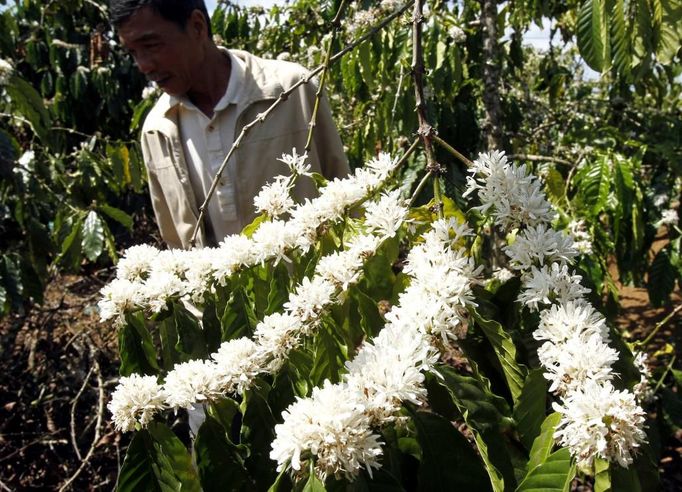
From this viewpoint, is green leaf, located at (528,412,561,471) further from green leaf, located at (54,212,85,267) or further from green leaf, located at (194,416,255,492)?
green leaf, located at (54,212,85,267)

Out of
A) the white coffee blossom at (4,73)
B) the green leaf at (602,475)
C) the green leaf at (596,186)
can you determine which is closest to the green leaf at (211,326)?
the green leaf at (602,475)

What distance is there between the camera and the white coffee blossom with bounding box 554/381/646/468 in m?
0.52

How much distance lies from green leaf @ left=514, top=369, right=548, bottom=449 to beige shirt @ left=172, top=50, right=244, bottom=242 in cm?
148

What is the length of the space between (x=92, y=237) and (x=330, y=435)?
259 centimetres

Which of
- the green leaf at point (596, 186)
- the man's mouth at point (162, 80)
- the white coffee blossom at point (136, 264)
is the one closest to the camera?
the white coffee blossom at point (136, 264)

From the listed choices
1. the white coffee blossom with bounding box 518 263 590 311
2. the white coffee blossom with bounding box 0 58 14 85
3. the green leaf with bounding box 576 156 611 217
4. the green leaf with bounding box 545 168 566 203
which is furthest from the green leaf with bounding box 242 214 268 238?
the white coffee blossom with bounding box 0 58 14 85

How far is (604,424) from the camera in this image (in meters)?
0.52

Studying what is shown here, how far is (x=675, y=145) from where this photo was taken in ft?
9.52

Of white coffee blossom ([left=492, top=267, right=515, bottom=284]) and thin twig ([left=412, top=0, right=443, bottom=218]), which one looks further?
white coffee blossom ([left=492, top=267, right=515, bottom=284])

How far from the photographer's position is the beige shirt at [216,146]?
6.52ft

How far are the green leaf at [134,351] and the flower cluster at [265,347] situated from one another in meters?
0.13

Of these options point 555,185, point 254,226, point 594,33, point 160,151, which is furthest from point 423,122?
point 555,185

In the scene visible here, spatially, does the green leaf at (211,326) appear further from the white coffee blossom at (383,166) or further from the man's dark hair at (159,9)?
the man's dark hair at (159,9)

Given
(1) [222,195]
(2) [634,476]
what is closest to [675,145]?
(1) [222,195]
